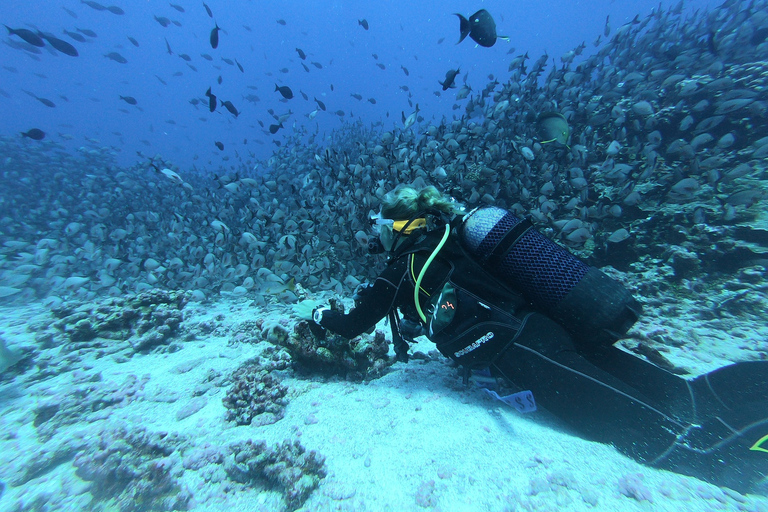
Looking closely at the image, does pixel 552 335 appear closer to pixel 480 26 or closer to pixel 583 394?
pixel 583 394

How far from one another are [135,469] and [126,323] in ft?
13.5

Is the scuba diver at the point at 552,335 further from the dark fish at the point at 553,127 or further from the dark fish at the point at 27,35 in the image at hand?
the dark fish at the point at 27,35

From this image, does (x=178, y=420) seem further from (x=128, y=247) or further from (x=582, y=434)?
(x=128, y=247)

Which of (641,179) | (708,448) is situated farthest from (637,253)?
(708,448)

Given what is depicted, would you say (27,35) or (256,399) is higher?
(27,35)

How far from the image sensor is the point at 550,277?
2416 mm

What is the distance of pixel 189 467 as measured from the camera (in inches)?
95.7

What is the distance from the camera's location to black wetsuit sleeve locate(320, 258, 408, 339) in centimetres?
251

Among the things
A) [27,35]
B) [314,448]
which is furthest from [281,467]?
[27,35]

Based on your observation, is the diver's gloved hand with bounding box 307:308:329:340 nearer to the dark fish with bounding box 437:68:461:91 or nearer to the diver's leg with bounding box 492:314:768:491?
the diver's leg with bounding box 492:314:768:491

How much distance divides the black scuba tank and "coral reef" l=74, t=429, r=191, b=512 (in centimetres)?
297

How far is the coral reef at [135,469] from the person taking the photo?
2.17 meters

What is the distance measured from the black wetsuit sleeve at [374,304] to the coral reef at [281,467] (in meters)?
0.98

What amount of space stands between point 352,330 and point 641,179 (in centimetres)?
705
